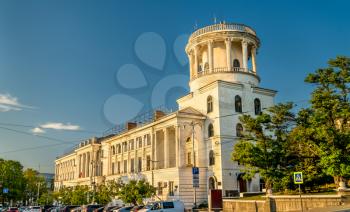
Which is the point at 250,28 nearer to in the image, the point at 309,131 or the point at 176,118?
the point at 176,118

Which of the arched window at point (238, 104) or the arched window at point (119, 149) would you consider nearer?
the arched window at point (238, 104)

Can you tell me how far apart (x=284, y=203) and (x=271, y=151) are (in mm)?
6120

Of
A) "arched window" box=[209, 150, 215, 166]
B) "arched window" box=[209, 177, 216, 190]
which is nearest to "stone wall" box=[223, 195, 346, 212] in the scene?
"arched window" box=[209, 177, 216, 190]

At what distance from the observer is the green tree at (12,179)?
94188 millimetres

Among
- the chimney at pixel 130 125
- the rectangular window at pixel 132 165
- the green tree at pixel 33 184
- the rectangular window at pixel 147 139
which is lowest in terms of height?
the green tree at pixel 33 184

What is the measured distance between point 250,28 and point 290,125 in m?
25.2

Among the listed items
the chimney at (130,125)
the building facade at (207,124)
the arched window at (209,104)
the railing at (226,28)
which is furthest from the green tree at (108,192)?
the railing at (226,28)

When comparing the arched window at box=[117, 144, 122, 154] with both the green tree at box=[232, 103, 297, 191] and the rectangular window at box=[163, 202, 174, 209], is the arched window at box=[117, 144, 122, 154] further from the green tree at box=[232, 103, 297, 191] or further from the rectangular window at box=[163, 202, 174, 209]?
the rectangular window at box=[163, 202, 174, 209]

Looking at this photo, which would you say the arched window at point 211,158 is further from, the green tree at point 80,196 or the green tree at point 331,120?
the green tree at point 80,196

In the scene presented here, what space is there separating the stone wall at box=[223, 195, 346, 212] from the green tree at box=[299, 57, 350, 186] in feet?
7.74

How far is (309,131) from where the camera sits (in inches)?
1176

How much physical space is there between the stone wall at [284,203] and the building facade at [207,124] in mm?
11907

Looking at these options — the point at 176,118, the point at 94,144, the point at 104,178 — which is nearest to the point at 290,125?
the point at 176,118

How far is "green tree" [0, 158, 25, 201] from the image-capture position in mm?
94188
